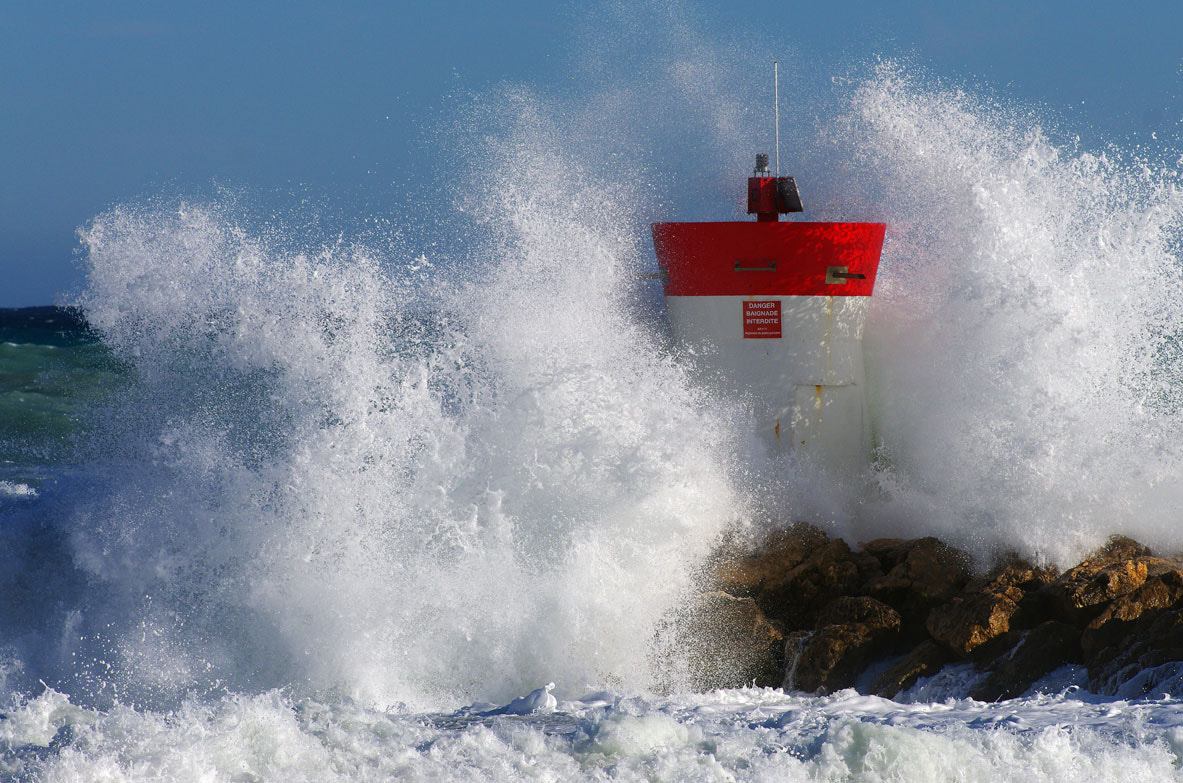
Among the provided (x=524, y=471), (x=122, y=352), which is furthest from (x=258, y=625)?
(x=122, y=352)

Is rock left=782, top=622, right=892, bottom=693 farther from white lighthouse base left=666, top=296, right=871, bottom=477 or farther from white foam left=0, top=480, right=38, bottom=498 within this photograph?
white foam left=0, top=480, right=38, bottom=498

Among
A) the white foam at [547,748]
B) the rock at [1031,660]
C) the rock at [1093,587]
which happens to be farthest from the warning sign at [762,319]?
the white foam at [547,748]

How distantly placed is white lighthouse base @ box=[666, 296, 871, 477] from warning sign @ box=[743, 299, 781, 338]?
0.03 m

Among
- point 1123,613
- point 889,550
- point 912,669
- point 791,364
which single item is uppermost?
point 791,364

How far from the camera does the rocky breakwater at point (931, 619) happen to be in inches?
175

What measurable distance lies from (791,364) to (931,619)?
2.21m

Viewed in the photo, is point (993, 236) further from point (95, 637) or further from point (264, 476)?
point (95, 637)

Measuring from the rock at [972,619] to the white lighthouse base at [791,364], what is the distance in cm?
195

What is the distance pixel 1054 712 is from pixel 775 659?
1.47 meters

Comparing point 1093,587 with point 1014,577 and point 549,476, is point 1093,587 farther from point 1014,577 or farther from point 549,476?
point 549,476

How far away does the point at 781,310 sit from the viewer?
21.7 feet

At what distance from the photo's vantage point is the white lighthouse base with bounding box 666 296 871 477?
6.64 metres

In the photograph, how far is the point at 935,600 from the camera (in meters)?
5.22

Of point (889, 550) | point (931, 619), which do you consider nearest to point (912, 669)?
point (931, 619)
